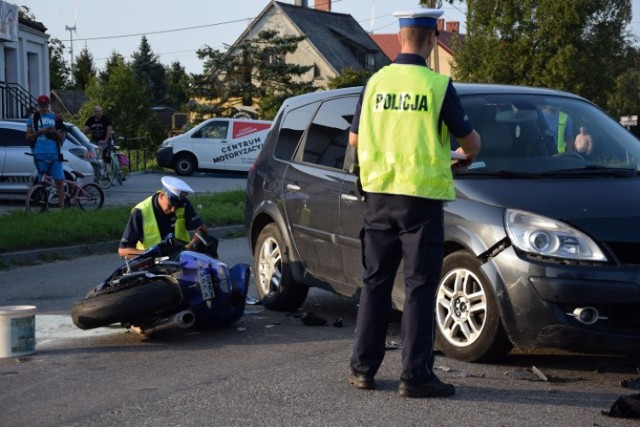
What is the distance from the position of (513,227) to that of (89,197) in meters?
14.0

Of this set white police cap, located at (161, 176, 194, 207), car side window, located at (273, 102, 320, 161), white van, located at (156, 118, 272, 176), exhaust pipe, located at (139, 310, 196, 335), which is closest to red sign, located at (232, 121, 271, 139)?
white van, located at (156, 118, 272, 176)

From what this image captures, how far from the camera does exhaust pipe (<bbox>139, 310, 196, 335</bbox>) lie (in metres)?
7.79

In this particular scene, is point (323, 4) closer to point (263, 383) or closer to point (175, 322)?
point (175, 322)

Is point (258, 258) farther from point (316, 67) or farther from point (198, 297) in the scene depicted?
point (316, 67)

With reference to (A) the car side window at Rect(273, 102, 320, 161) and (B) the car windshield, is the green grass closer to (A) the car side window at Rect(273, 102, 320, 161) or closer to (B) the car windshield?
(A) the car side window at Rect(273, 102, 320, 161)

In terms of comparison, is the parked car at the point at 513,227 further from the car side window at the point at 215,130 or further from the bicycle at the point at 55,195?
the car side window at the point at 215,130

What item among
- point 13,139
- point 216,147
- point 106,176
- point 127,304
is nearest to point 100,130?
point 106,176

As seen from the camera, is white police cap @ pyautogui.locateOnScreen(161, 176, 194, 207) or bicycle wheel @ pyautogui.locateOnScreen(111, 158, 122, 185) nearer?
white police cap @ pyautogui.locateOnScreen(161, 176, 194, 207)

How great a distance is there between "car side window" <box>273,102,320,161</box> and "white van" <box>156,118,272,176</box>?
25.0 meters

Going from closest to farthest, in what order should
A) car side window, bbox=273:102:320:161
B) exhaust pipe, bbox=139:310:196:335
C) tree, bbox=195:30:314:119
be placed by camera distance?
exhaust pipe, bbox=139:310:196:335
car side window, bbox=273:102:320:161
tree, bbox=195:30:314:119

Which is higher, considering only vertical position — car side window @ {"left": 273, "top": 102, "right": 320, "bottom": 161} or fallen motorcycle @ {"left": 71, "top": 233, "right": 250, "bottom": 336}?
car side window @ {"left": 273, "top": 102, "right": 320, "bottom": 161}

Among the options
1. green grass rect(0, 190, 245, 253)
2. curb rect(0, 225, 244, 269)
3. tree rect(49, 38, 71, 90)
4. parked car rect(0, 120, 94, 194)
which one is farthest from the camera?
tree rect(49, 38, 71, 90)

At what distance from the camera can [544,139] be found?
24.7ft

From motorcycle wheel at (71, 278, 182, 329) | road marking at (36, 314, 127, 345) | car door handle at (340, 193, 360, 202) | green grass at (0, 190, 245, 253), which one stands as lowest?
green grass at (0, 190, 245, 253)
